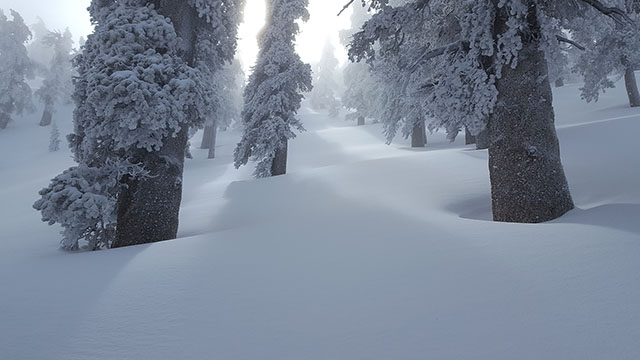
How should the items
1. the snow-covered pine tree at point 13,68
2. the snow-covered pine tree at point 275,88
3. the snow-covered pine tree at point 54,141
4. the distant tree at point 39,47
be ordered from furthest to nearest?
the distant tree at point 39,47 → the snow-covered pine tree at point 13,68 → the snow-covered pine tree at point 54,141 → the snow-covered pine tree at point 275,88

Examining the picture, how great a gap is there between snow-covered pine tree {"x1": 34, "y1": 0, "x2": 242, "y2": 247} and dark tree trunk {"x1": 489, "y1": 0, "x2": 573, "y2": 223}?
5318mm

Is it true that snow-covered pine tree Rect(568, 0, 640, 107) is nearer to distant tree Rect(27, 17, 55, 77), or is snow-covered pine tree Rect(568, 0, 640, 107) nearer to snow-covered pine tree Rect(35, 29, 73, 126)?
snow-covered pine tree Rect(35, 29, 73, 126)

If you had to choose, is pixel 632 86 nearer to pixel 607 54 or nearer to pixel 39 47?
pixel 607 54

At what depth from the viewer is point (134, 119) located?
20.2ft

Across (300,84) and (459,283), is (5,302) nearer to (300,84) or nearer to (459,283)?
(459,283)

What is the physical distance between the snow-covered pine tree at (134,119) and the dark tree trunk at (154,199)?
0.02m

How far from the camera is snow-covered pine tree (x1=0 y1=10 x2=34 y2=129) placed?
36.9m

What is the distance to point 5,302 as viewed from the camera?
11.3 ft

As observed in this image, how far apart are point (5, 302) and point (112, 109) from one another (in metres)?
3.63

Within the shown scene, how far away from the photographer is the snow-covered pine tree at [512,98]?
Result: 19.0 ft

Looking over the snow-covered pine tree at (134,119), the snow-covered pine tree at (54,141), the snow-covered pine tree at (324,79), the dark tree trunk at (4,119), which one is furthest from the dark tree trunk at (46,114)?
the snow-covered pine tree at (324,79)

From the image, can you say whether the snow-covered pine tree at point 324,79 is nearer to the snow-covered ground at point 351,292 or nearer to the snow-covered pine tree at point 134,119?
the snow-covered pine tree at point 134,119

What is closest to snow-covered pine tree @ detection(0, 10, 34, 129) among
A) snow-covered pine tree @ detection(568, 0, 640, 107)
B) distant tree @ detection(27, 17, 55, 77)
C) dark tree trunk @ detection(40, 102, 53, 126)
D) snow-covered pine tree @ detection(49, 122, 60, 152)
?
dark tree trunk @ detection(40, 102, 53, 126)

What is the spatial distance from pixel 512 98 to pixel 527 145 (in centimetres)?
82
